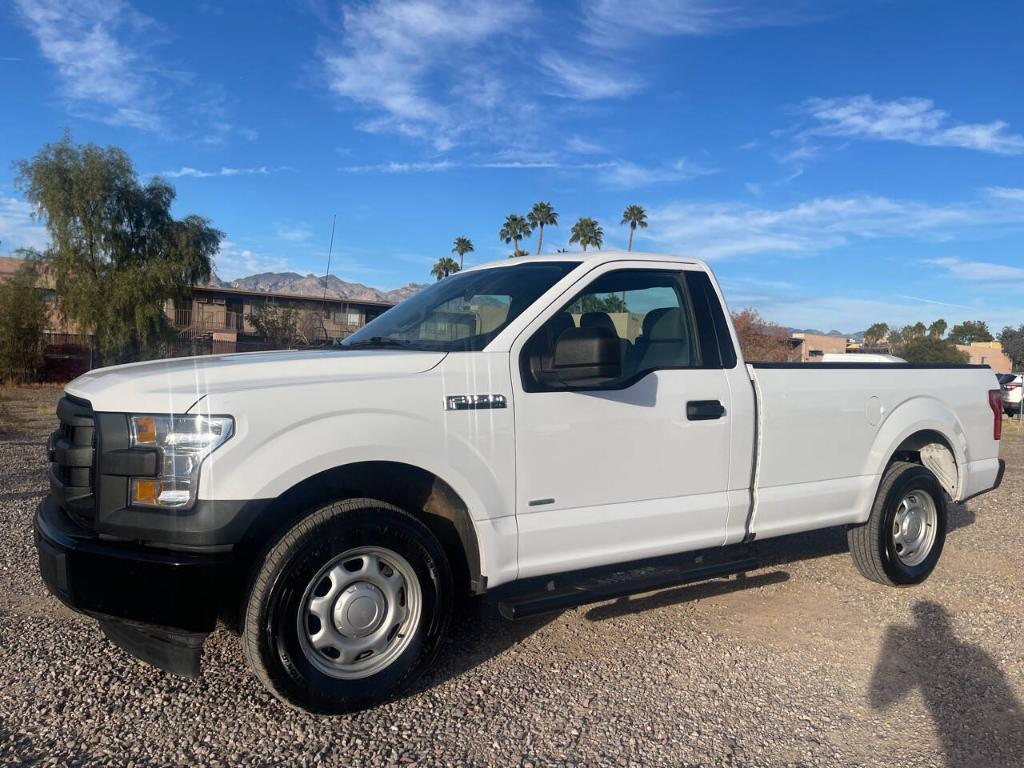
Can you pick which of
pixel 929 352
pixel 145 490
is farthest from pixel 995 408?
pixel 929 352

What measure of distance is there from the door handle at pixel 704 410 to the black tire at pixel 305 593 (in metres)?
1.56

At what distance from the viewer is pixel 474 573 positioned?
369 centimetres

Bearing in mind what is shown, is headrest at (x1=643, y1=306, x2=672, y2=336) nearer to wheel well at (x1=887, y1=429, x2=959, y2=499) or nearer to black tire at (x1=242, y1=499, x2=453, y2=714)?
black tire at (x1=242, y1=499, x2=453, y2=714)

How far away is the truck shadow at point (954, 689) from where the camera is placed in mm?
3328

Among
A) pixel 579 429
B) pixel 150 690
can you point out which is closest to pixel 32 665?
pixel 150 690

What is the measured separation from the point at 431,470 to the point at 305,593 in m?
0.73

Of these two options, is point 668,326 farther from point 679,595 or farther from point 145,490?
point 145,490

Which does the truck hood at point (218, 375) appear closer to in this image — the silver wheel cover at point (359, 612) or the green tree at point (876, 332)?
the silver wheel cover at point (359, 612)

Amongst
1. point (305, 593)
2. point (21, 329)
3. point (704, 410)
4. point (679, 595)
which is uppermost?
point (21, 329)

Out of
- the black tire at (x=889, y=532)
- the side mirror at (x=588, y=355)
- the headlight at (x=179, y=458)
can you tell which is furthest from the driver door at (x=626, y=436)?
the black tire at (x=889, y=532)

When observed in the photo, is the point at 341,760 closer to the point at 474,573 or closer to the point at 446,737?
the point at 446,737

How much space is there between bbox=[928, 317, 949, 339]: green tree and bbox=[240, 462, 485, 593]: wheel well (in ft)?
181

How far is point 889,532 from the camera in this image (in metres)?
5.34

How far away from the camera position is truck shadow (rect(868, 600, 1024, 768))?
10.9 ft
